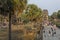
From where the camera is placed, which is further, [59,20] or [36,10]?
[59,20]

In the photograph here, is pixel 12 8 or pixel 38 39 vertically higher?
pixel 12 8

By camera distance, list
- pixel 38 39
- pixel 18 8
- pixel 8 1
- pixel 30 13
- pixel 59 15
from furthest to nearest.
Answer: pixel 59 15 < pixel 30 13 < pixel 38 39 < pixel 18 8 < pixel 8 1

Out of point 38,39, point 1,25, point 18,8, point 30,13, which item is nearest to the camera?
point 18,8

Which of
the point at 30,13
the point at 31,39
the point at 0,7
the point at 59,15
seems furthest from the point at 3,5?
the point at 59,15

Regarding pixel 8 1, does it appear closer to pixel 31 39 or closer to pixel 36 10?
pixel 31 39

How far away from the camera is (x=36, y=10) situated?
6138 centimetres

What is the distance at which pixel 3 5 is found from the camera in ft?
91.7

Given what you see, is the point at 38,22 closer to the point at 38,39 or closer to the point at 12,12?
the point at 38,39

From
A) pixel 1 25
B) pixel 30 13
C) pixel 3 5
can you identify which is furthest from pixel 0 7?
pixel 1 25

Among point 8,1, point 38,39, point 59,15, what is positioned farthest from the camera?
point 59,15

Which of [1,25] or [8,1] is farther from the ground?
[8,1]

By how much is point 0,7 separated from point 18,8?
2155mm

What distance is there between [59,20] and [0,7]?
93.4m

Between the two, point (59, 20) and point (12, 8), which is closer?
point (12, 8)
